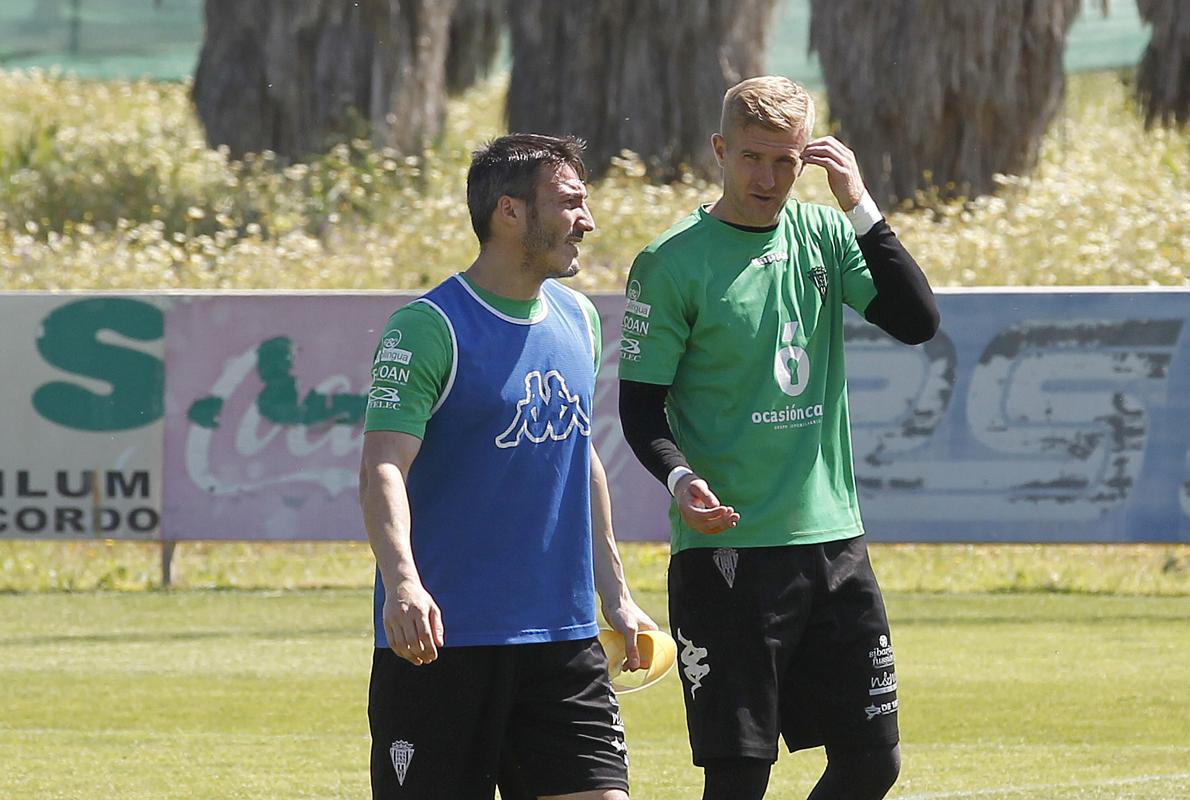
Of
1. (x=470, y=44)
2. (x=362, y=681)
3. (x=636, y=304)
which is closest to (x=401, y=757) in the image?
(x=636, y=304)

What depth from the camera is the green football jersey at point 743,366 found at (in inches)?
198

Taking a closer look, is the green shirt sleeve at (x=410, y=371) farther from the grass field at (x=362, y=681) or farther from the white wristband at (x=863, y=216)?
the grass field at (x=362, y=681)

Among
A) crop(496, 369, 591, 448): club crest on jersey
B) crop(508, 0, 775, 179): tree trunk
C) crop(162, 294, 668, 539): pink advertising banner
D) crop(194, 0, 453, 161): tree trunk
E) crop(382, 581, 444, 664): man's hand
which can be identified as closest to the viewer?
crop(382, 581, 444, 664): man's hand

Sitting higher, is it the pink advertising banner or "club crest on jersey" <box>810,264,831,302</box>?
"club crest on jersey" <box>810,264,831,302</box>

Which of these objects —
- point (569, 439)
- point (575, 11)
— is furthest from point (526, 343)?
point (575, 11)

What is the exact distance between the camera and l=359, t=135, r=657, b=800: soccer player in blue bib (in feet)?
14.8

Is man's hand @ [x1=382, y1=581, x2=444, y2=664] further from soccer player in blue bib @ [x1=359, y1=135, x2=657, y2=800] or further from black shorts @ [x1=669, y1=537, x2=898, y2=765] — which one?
black shorts @ [x1=669, y1=537, x2=898, y2=765]

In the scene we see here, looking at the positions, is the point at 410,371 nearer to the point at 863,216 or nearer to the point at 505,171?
the point at 505,171

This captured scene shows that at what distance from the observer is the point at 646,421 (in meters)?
5.02

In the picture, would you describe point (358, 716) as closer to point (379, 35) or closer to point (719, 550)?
point (719, 550)

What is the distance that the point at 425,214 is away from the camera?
79.7 ft

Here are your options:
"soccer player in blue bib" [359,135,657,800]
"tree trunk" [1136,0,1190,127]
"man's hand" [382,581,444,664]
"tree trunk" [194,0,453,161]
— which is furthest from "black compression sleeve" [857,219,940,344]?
"tree trunk" [194,0,453,161]

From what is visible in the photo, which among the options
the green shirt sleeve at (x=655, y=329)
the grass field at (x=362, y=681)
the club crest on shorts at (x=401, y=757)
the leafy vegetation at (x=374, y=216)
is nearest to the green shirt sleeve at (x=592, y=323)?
the green shirt sleeve at (x=655, y=329)

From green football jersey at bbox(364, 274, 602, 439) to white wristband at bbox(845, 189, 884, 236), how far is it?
3.65ft
